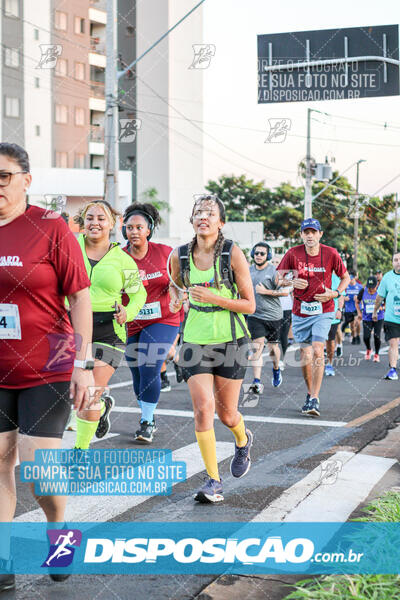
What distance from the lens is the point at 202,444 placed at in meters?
5.14

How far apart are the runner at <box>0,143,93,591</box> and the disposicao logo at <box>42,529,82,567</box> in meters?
0.07

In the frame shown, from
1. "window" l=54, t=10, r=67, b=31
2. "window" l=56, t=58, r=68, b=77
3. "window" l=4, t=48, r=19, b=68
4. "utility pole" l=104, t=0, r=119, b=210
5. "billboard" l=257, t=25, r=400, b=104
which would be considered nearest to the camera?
"billboard" l=257, t=25, r=400, b=104

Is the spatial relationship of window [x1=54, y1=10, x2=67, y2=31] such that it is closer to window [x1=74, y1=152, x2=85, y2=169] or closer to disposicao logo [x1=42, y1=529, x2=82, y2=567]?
window [x1=74, y1=152, x2=85, y2=169]

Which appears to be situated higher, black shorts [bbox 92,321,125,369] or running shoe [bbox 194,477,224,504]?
black shorts [bbox 92,321,125,369]

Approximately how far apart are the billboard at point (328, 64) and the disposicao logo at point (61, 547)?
30.0 feet

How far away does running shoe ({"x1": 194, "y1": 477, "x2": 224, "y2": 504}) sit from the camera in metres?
5.02

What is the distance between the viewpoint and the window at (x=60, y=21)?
53106mm

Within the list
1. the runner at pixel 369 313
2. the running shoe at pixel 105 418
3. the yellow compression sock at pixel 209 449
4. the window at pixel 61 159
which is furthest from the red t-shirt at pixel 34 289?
the window at pixel 61 159

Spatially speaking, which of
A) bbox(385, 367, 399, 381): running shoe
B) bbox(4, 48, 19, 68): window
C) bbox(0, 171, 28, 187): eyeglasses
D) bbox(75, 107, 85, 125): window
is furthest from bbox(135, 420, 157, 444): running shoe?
bbox(75, 107, 85, 125): window

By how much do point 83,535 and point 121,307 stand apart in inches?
84.1

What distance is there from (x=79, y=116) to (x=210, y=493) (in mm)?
51670

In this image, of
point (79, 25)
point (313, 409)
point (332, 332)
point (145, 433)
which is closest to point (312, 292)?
point (313, 409)

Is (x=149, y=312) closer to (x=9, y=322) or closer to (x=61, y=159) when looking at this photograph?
(x=9, y=322)

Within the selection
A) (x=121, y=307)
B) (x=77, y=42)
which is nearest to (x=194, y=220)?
(x=121, y=307)
